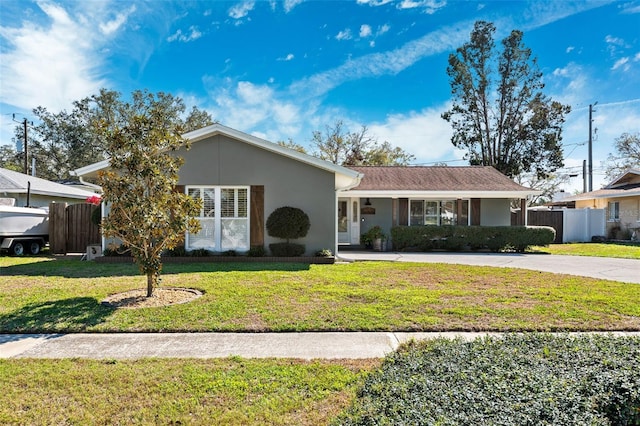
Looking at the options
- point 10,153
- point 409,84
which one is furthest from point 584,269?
point 10,153

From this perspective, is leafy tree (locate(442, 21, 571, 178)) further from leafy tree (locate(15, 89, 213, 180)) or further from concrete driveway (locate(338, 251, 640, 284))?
leafy tree (locate(15, 89, 213, 180))

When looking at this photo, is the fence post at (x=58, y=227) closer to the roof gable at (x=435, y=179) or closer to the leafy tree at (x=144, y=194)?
the leafy tree at (x=144, y=194)

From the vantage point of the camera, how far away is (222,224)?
37.7 ft

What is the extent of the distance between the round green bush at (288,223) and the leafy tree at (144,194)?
176 inches

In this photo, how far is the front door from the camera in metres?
16.7

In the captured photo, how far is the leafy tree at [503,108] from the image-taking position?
26.2 meters

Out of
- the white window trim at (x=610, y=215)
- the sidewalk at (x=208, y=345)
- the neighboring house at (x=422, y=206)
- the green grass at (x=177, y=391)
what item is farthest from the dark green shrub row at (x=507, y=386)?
the white window trim at (x=610, y=215)

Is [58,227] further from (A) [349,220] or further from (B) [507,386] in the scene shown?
(B) [507,386]

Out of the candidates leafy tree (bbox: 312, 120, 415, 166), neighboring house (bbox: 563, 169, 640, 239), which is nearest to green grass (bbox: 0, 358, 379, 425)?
neighboring house (bbox: 563, 169, 640, 239)

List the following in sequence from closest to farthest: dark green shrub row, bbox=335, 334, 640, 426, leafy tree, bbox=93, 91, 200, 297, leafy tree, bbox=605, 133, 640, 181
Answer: dark green shrub row, bbox=335, 334, 640, 426, leafy tree, bbox=93, 91, 200, 297, leafy tree, bbox=605, 133, 640, 181

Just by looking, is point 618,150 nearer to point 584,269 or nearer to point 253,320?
point 584,269

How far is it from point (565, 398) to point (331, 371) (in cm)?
191

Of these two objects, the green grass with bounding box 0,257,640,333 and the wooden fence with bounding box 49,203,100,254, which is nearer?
the green grass with bounding box 0,257,640,333

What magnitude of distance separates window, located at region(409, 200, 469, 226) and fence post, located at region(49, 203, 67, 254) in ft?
46.2
